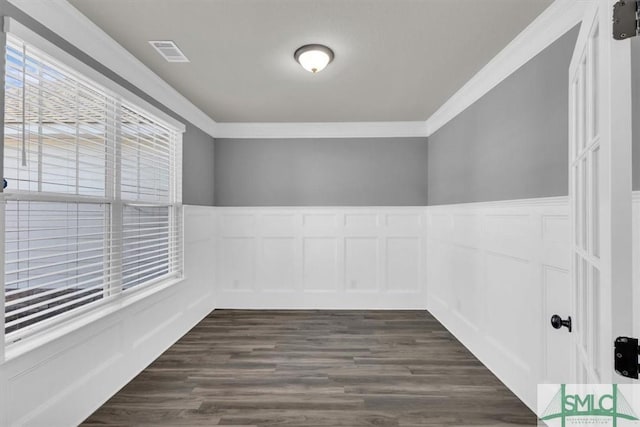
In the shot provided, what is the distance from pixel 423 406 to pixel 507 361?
770 mm

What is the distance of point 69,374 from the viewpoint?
198cm

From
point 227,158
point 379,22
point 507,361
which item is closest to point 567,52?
point 379,22

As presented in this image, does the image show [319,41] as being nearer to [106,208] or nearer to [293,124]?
[106,208]

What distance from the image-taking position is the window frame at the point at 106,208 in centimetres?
164

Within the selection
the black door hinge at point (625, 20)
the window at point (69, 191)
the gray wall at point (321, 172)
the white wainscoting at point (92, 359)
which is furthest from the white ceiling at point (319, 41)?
the white wainscoting at point (92, 359)

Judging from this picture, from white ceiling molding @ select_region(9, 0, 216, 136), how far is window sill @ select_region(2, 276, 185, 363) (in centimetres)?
169

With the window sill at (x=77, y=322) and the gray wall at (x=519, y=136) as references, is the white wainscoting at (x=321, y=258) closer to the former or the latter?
the gray wall at (x=519, y=136)

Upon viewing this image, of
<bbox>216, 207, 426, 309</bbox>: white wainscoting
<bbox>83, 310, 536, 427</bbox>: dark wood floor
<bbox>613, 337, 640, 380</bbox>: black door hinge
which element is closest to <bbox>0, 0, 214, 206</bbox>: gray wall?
<bbox>216, 207, 426, 309</bbox>: white wainscoting

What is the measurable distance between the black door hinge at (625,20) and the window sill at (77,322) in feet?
8.61

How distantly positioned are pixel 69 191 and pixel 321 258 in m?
3.01

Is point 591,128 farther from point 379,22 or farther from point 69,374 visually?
point 69,374

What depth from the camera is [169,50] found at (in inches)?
95.7

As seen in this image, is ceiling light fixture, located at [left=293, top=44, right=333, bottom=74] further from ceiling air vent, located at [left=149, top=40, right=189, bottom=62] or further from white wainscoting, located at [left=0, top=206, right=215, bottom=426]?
white wainscoting, located at [left=0, top=206, right=215, bottom=426]

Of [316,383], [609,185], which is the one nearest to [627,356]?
[609,185]
